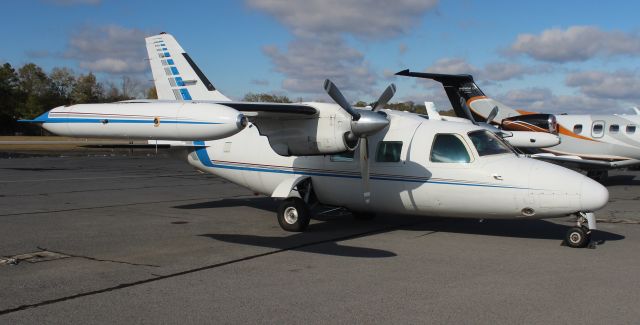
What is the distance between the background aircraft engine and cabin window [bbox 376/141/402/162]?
329 cm

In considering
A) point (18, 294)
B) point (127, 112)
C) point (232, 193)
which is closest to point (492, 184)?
point (127, 112)

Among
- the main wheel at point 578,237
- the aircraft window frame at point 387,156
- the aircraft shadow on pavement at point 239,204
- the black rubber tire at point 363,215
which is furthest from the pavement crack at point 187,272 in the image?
the aircraft shadow on pavement at point 239,204

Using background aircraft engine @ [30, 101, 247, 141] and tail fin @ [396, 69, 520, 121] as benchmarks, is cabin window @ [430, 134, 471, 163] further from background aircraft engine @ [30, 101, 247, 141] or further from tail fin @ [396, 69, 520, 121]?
tail fin @ [396, 69, 520, 121]

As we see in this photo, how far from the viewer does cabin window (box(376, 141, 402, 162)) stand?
36.6 feet

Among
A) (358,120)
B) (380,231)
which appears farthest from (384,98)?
(380,231)

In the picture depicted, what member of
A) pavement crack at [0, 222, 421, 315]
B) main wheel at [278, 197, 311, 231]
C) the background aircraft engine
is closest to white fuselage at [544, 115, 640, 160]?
pavement crack at [0, 222, 421, 315]

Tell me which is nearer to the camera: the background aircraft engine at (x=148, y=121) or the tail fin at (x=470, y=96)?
the background aircraft engine at (x=148, y=121)

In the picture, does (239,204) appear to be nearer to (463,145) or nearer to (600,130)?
(463,145)

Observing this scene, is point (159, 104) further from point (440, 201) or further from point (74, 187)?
point (74, 187)

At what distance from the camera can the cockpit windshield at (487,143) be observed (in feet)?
34.5

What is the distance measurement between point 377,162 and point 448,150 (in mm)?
1449

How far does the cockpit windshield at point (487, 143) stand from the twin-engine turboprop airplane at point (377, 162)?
0.07 feet

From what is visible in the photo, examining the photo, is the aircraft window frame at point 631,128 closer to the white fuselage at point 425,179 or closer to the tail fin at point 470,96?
the tail fin at point 470,96

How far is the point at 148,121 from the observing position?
31.3ft
